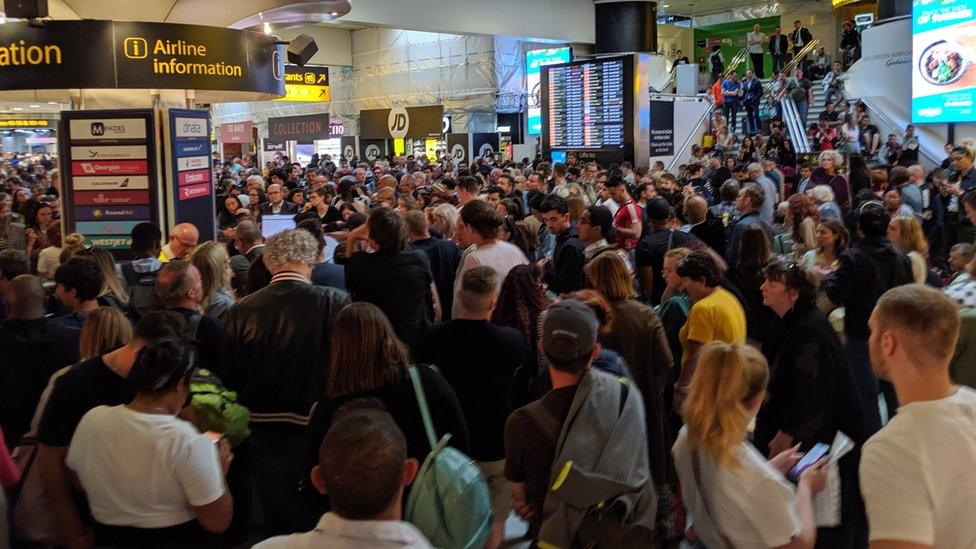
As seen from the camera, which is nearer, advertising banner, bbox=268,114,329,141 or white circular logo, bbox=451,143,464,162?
advertising banner, bbox=268,114,329,141

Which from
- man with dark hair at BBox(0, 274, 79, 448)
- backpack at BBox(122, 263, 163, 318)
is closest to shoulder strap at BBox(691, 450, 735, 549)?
man with dark hair at BBox(0, 274, 79, 448)

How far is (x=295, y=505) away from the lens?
Answer: 12.1ft

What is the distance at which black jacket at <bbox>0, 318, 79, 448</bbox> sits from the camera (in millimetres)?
3693

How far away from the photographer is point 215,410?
3100mm

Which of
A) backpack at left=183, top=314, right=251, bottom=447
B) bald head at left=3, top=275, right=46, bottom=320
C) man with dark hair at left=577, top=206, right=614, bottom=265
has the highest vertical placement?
man with dark hair at left=577, top=206, right=614, bottom=265

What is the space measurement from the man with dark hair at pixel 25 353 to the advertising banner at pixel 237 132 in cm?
1472

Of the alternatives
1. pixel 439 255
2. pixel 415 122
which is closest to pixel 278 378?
pixel 439 255

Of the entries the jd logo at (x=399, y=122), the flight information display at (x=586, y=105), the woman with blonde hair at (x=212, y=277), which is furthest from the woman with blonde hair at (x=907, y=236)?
the jd logo at (x=399, y=122)

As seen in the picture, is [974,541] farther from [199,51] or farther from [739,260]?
[199,51]

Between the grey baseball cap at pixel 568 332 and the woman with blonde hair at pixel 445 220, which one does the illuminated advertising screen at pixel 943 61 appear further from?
the grey baseball cap at pixel 568 332

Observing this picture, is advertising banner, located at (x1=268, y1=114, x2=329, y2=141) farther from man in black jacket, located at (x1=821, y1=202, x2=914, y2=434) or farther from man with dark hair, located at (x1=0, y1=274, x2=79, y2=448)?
man with dark hair, located at (x1=0, y1=274, x2=79, y2=448)

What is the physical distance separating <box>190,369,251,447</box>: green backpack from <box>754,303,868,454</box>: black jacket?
2148 millimetres

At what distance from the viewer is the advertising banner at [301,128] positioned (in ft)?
55.3

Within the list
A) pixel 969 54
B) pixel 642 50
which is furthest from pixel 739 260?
pixel 642 50
